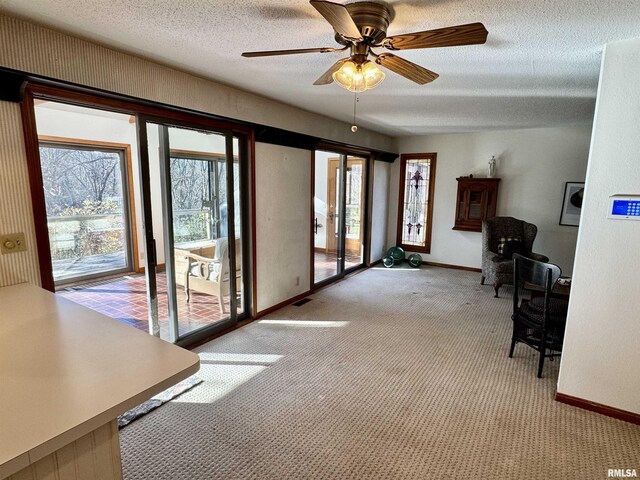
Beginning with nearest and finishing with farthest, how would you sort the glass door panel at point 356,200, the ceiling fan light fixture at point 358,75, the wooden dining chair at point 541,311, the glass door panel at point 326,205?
1. the ceiling fan light fixture at point 358,75
2. the wooden dining chair at point 541,311
3. the glass door panel at point 356,200
4. the glass door panel at point 326,205

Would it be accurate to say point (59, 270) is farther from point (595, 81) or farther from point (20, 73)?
point (595, 81)

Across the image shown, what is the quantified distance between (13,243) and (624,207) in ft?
11.8

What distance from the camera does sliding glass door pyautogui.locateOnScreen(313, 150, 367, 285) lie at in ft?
18.1

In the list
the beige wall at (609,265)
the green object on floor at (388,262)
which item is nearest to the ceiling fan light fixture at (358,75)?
the beige wall at (609,265)

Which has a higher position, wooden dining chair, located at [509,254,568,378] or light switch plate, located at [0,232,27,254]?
light switch plate, located at [0,232,27,254]

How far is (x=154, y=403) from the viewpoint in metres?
2.36

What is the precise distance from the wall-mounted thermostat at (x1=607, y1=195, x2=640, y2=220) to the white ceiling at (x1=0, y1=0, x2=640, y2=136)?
36.2 inches

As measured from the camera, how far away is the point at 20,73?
1.91m

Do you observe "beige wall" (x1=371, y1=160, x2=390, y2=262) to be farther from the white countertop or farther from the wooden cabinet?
the white countertop

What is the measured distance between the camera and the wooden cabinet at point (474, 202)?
5.75 metres

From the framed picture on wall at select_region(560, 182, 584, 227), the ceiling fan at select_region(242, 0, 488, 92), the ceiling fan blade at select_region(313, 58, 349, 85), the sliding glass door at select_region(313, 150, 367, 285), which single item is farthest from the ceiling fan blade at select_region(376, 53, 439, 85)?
the framed picture on wall at select_region(560, 182, 584, 227)

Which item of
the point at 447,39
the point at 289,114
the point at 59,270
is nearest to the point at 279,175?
the point at 289,114

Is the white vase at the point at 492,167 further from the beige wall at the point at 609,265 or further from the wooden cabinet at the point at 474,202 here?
the beige wall at the point at 609,265

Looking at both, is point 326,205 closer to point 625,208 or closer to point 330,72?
point 330,72
